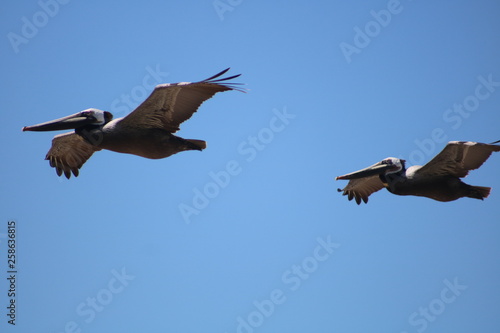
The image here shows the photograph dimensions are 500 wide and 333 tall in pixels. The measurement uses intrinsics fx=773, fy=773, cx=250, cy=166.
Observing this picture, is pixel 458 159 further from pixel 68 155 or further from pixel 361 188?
pixel 68 155

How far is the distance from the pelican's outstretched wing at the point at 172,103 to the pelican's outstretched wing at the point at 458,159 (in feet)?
13.4

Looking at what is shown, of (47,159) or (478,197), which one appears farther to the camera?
(47,159)

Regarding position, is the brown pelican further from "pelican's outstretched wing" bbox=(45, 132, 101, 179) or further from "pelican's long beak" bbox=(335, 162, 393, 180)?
"pelican's outstretched wing" bbox=(45, 132, 101, 179)

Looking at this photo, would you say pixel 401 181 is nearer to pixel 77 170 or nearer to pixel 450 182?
pixel 450 182

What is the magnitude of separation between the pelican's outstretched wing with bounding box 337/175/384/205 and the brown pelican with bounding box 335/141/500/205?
161 centimetres

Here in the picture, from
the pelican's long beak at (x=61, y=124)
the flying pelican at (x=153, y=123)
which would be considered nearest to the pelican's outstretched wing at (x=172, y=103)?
the flying pelican at (x=153, y=123)

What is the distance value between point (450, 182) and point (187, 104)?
16.6 ft

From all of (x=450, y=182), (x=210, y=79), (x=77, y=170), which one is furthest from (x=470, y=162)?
(x=77, y=170)

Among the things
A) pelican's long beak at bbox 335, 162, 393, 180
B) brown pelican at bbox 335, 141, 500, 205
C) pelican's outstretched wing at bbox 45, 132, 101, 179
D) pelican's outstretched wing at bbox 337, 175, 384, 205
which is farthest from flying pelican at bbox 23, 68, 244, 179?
pelican's outstretched wing at bbox 337, 175, 384, 205

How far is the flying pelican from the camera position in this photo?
1332 centimetres

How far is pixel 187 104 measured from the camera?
13672 millimetres

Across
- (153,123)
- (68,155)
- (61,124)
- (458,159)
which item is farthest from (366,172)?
(68,155)

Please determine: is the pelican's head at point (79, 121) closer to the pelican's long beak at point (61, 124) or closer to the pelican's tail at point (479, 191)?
the pelican's long beak at point (61, 124)

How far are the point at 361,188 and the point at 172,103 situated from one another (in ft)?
17.6
